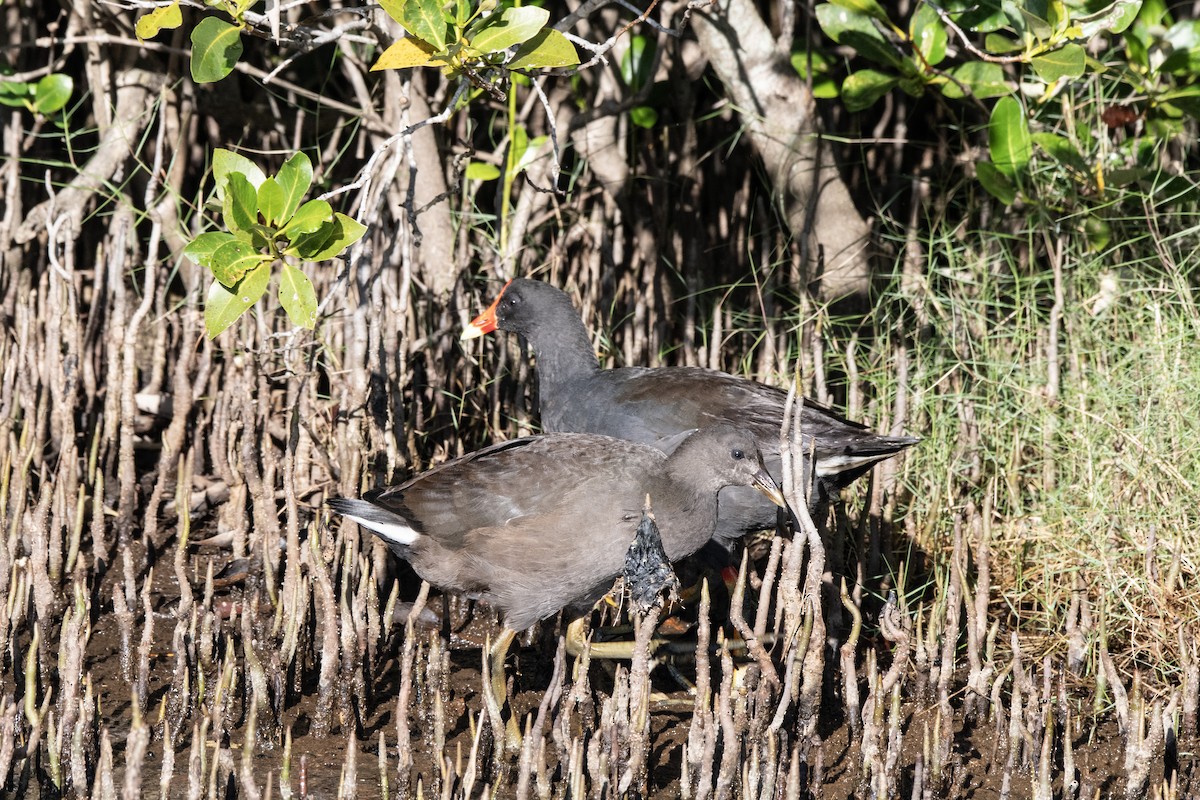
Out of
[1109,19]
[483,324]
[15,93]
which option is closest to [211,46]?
[483,324]

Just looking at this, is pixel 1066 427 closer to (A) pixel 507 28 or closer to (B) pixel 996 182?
(B) pixel 996 182

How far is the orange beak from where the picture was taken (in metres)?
4.90

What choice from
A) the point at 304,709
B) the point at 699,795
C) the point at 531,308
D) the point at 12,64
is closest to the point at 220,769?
the point at 304,709

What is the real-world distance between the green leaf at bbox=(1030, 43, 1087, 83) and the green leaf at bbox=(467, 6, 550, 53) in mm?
1482

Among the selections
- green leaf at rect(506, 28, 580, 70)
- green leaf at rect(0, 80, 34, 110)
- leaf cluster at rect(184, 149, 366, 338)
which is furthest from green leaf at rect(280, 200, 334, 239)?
green leaf at rect(0, 80, 34, 110)

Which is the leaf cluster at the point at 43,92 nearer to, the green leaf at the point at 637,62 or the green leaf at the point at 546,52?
the green leaf at the point at 637,62

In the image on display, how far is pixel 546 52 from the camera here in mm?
3395

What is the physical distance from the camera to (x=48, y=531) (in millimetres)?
4562

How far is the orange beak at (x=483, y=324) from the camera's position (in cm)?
490

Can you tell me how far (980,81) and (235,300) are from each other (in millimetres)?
2730

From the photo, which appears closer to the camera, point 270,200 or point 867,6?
point 270,200

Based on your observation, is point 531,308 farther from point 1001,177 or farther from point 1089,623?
point 1089,623

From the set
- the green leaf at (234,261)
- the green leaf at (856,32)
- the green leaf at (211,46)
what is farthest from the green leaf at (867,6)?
the green leaf at (234,261)

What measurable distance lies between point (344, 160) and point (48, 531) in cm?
222
